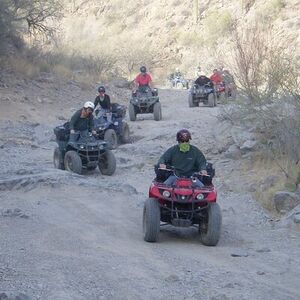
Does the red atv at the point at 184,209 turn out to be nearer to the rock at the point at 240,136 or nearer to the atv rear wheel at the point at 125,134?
the rock at the point at 240,136

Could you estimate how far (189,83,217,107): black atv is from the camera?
90.2 feet

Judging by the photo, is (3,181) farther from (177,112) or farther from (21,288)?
(177,112)

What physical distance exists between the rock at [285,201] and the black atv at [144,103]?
473 inches

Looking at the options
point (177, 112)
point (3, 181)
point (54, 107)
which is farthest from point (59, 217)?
point (54, 107)

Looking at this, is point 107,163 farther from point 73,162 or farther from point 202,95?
point 202,95

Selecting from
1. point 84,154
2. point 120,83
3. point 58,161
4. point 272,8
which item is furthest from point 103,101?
point 272,8

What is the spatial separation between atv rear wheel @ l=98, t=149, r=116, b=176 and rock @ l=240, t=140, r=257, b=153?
9.30 ft

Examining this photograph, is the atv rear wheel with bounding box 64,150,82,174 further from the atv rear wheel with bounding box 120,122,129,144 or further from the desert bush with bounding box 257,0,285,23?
the desert bush with bounding box 257,0,285,23

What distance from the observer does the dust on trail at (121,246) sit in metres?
7.16

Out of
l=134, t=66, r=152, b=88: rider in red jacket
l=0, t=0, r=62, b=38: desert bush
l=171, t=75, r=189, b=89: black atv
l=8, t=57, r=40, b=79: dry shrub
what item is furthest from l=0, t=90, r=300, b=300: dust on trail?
l=171, t=75, r=189, b=89: black atv

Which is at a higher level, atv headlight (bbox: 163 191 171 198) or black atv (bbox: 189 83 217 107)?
black atv (bbox: 189 83 217 107)

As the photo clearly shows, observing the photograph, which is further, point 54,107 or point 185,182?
point 54,107

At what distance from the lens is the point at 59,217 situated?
10.5 metres

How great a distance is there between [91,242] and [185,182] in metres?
1.52
